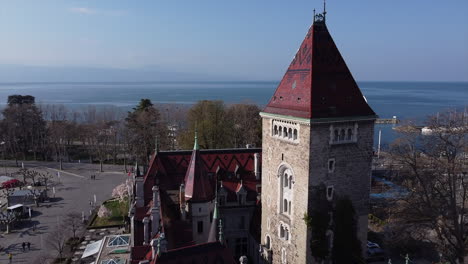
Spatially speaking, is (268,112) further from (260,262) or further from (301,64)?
(260,262)

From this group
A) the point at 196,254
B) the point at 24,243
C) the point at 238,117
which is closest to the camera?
the point at 196,254

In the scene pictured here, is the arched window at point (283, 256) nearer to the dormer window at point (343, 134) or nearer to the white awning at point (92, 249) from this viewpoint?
the dormer window at point (343, 134)

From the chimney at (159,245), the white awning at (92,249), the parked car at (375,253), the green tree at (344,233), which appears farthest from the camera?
the parked car at (375,253)

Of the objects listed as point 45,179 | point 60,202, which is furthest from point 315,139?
point 45,179

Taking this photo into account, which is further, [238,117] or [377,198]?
[238,117]

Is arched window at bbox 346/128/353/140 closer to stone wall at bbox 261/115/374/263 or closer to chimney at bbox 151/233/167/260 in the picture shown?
stone wall at bbox 261/115/374/263

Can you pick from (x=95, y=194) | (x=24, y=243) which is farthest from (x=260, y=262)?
(x=95, y=194)

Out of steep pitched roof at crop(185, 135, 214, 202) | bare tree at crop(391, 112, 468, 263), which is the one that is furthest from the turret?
bare tree at crop(391, 112, 468, 263)

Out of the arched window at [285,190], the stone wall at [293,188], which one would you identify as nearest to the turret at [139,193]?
the stone wall at [293,188]
